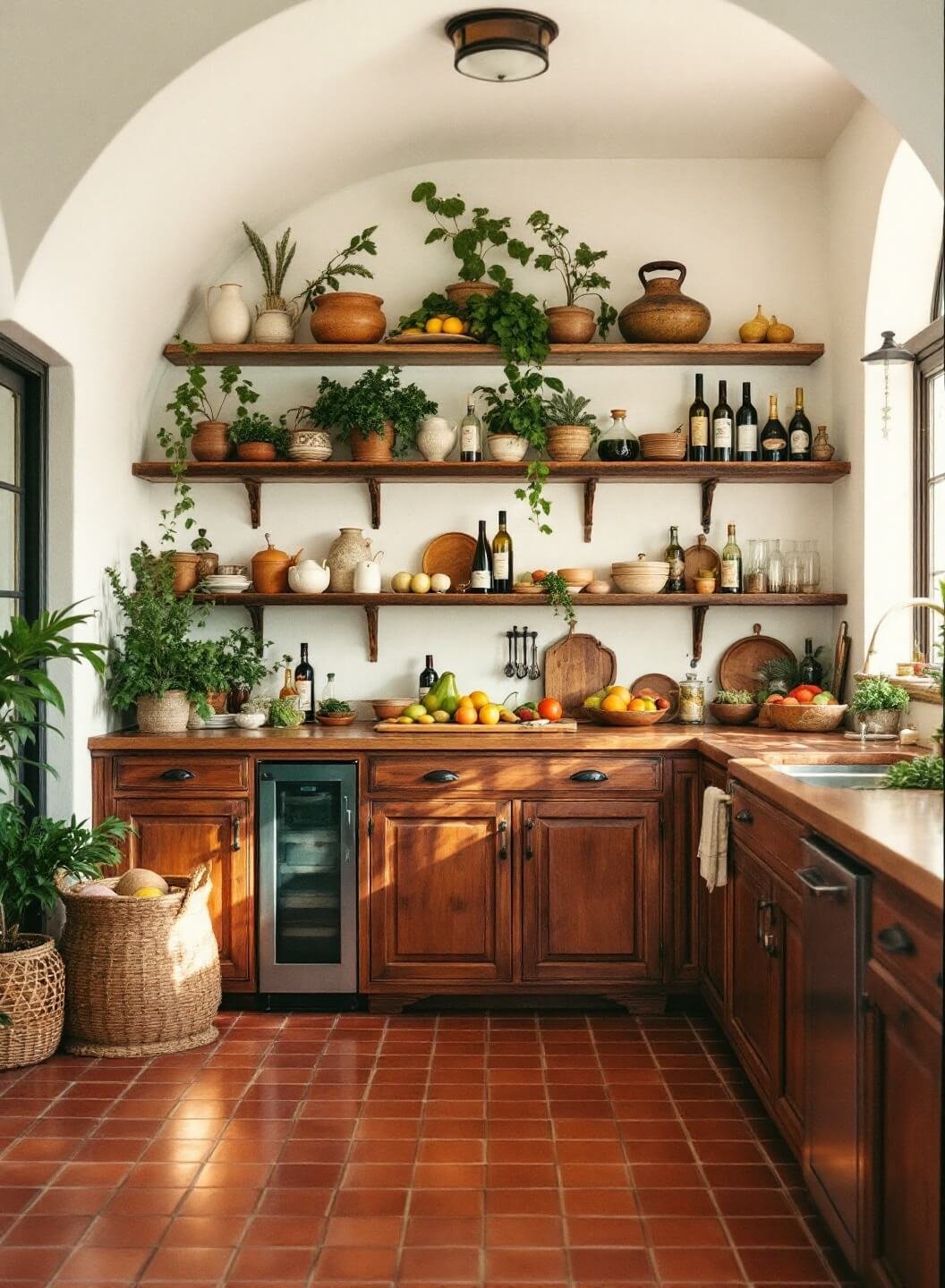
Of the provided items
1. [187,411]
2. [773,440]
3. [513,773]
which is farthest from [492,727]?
[187,411]

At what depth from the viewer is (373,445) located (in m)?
4.79

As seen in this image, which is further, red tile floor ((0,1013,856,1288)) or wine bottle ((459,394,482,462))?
wine bottle ((459,394,482,462))

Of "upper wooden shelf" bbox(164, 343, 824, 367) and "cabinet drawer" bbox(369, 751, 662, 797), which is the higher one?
"upper wooden shelf" bbox(164, 343, 824, 367)

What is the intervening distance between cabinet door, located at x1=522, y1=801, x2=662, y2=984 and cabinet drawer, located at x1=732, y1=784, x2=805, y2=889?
2.37 feet

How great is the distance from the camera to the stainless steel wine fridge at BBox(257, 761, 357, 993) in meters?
4.32

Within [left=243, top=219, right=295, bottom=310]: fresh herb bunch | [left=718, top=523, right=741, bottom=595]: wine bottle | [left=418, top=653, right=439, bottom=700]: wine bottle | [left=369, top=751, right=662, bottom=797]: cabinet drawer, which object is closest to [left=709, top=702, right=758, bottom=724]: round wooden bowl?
[left=718, top=523, right=741, bottom=595]: wine bottle

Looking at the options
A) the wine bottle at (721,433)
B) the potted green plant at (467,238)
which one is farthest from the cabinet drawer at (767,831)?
the potted green plant at (467,238)

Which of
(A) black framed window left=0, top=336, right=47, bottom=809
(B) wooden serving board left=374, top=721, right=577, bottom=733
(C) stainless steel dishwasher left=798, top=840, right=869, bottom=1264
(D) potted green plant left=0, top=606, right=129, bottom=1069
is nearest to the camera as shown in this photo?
(C) stainless steel dishwasher left=798, top=840, right=869, bottom=1264

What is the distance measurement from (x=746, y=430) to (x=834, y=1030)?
283cm

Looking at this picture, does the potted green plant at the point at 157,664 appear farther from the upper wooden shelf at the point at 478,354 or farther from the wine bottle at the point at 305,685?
the upper wooden shelf at the point at 478,354

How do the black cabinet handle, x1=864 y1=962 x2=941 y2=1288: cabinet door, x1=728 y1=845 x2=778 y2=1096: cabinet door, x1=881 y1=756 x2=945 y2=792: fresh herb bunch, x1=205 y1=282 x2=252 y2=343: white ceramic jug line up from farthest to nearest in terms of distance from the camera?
x1=205 y1=282 x2=252 y2=343: white ceramic jug, x1=728 y1=845 x2=778 y2=1096: cabinet door, x1=881 y1=756 x2=945 y2=792: fresh herb bunch, the black cabinet handle, x1=864 y1=962 x2=941 y2=1288: cabinet door

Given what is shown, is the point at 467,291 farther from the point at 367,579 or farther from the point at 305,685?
the point at 305,685

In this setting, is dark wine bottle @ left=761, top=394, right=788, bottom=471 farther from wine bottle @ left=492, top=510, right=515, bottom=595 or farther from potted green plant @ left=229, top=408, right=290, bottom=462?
potted green plant @ left=229, top=408, right=290, bottom=462

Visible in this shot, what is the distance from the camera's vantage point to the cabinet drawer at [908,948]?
6.35ft
